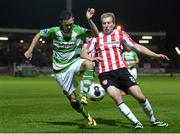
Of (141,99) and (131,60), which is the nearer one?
(141,99)

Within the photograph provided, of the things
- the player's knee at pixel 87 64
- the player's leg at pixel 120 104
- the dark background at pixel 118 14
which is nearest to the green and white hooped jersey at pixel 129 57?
the player's knee at pixel 87 64

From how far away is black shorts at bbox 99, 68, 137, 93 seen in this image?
1047cm

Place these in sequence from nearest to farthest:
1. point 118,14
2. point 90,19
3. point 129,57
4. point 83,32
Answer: point 90,19, point 83,32, point 129,57, point 118,14

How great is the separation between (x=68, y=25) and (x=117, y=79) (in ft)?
5.04

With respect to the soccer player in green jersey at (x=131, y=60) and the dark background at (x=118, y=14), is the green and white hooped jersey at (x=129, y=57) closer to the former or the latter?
the soccer player in green jersey at (x=131, y=60)

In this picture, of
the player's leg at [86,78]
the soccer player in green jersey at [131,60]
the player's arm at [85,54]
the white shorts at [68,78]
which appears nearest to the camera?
the player's arm at [85,54]

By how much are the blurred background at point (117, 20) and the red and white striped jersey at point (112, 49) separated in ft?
173

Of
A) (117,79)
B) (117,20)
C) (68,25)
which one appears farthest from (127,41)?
(117,20)

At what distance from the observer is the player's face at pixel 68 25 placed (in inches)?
429

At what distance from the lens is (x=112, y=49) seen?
10555 millimetres

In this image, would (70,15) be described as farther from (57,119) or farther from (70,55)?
(57,119)

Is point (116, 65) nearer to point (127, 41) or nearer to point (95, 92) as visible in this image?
point (127, 41)

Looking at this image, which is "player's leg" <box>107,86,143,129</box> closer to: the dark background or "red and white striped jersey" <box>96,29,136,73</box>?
"red and white striped jersey" <box>96,29,136,73</box>

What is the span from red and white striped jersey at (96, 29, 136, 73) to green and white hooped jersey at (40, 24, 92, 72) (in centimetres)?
80
